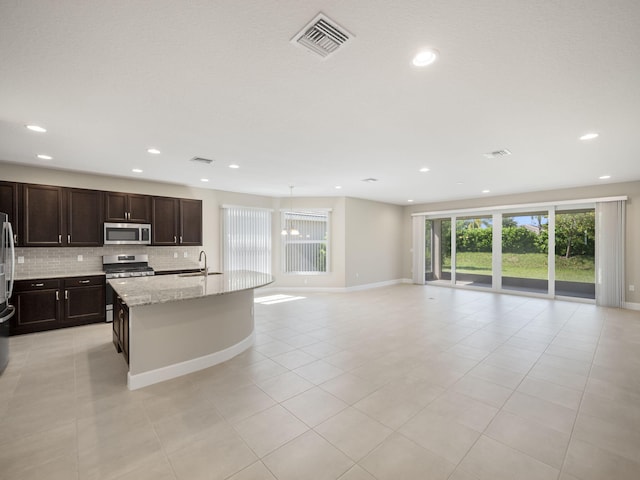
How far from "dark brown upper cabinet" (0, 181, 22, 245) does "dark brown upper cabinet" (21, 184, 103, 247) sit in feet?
0.26

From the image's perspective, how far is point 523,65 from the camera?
2.09 meters

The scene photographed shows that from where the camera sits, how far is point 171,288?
11.1 feet

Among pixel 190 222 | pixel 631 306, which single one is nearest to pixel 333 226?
pixel 190 222

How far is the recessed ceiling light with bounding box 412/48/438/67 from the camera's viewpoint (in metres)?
1.95

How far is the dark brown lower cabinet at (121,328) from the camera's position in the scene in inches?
126

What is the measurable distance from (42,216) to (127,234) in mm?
1233

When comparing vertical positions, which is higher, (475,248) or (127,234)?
(127,234)

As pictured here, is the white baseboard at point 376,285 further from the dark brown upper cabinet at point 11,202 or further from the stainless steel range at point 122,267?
Result: the dark brown upper cabinet at point 11,202

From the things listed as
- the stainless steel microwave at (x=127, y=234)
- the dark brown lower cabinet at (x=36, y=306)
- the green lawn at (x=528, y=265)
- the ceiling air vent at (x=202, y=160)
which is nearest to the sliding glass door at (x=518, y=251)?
the green lawn at (x=528, y=265)

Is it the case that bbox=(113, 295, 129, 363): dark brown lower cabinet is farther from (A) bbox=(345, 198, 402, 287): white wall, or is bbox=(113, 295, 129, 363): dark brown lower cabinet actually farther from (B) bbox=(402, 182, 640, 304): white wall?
(B) bbox=(402, 182, 640, 304): white wall

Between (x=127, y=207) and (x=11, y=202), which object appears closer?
(x=11, y=202)

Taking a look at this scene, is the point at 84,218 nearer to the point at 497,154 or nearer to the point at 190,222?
the point at 190,222

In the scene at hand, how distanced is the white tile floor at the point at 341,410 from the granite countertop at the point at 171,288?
929 millimetres

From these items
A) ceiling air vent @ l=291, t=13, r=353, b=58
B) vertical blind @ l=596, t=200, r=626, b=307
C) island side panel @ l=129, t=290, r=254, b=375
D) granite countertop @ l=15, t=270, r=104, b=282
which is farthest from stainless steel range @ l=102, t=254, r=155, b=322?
vertical blind @ l=596, t=200, r=626, b=307
